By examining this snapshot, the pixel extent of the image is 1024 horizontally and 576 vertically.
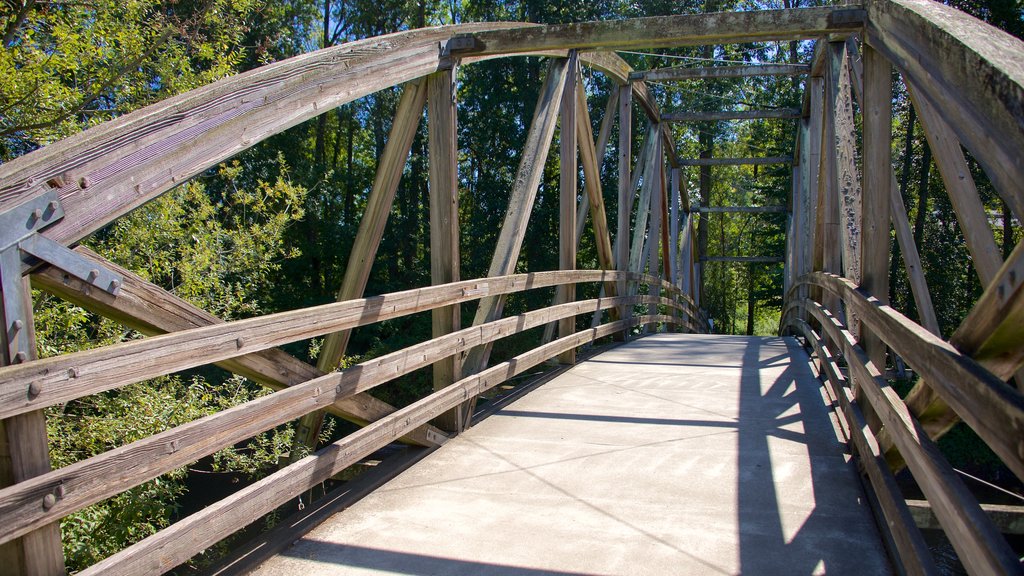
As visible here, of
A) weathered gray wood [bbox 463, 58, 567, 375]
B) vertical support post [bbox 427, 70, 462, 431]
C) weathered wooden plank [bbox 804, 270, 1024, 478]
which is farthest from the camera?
weathered gray wood [bbox 463, 58, 567, 375]

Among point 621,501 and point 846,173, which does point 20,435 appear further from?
point 846,173

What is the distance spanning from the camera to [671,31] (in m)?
4.57

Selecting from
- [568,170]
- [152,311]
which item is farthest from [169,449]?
[568,170]

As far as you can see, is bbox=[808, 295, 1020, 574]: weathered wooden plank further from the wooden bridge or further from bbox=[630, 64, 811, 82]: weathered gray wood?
bbox=[630, 64, 811, 82]: weathered gray wood

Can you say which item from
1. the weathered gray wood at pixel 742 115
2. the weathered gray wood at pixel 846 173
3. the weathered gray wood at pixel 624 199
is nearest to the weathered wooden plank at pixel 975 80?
the weathered gray wood at pixel 846 173

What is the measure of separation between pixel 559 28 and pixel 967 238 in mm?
2855

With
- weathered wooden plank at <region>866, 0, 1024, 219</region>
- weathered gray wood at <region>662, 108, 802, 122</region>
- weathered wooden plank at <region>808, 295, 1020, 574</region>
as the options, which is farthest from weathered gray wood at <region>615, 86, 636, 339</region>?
weathered wooden plank at <region>866, 0, 1024, 219</region>

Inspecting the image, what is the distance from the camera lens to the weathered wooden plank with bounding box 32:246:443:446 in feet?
6.01

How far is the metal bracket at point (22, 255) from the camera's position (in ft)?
5.32

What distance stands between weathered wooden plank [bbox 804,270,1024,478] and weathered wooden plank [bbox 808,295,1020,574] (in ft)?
0.42

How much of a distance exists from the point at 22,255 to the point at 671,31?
3956mm

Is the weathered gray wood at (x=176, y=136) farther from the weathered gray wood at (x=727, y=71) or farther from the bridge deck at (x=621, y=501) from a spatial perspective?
the weathered gray wood at (x=727, y=71)

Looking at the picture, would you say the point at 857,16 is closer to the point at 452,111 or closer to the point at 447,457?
the point at 452,111

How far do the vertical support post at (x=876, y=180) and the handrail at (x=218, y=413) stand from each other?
2.09 m
